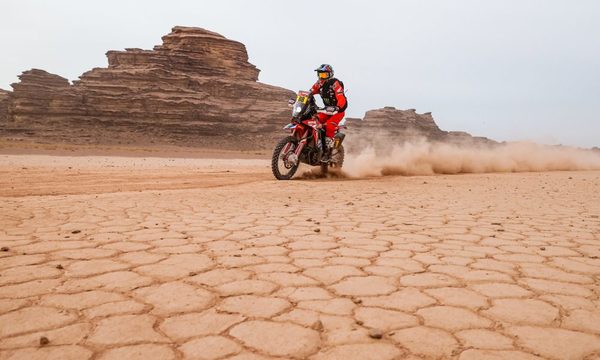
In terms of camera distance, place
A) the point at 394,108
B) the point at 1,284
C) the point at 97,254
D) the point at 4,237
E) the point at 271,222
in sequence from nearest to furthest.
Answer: the point at 1,284, the point at 97,254, the point at 4,237, the point at 271,222, the point at 394,108

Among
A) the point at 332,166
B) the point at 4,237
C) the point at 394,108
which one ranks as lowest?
the point at 4,237

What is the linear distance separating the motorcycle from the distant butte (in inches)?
1520

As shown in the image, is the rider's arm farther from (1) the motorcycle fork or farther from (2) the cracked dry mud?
(2) the cracked dry mud

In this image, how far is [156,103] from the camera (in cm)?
4728

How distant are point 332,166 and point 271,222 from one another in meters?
5.54

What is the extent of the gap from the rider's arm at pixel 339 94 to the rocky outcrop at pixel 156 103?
3918 cm

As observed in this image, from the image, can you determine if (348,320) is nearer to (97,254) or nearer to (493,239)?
(97,254)

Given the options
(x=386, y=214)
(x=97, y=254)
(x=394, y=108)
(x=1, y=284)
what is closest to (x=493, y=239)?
(x=386, y=214)

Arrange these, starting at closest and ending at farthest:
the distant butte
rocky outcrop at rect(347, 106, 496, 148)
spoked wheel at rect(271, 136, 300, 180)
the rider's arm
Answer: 1. spoked wheel at rect(271, 136, 300, 180)
2. the rider's arm
3. the distant butte
4. rocky outcrop at rect(347, 106, 496, 148)

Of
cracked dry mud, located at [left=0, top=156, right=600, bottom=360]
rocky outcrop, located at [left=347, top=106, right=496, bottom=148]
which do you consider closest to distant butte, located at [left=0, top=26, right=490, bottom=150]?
rocky outcrop, located at [left=347, top=106, right=496, bottom=148]

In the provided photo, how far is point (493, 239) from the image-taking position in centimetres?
336

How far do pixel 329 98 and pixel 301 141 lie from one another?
1183mm

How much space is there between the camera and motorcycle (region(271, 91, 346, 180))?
8.09m

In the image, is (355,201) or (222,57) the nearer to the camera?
(355,201)
